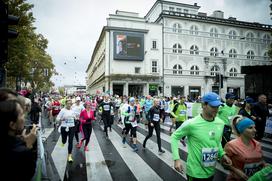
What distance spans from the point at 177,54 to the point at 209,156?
3783 centimetres

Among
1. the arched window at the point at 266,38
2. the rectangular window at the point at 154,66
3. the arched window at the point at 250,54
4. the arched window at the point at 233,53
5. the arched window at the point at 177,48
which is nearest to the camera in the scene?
the rectangular window at the point at 154,66

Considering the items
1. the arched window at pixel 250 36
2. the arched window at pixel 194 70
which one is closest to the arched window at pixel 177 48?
the arched window at pixel 194 70

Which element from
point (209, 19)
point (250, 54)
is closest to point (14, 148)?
point (209, 19)

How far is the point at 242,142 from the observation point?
303 cm

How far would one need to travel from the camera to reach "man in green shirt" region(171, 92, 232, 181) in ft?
10.0

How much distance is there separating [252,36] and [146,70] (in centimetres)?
2778

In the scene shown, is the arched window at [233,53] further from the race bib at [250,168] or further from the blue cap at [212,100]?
the race bib at [250,168]

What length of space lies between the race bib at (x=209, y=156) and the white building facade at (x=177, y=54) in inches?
1269

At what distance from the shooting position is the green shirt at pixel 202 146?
3.05m

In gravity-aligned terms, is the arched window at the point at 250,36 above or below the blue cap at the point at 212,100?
above

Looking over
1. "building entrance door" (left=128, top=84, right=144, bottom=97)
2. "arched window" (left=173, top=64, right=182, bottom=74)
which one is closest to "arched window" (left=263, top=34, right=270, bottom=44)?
"arched window" (left=173, top=64, right=182, bottom=74)

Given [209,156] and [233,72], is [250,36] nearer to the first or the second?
[233,72]

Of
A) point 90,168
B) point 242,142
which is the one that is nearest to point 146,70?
point 90,168

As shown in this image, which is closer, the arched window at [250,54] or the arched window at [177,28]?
the arched window at [177,28]
